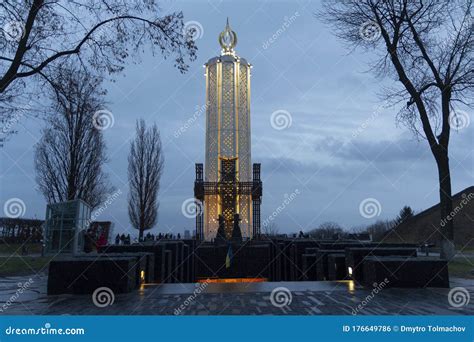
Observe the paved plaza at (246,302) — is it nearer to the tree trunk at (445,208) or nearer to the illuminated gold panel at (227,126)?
the tree trunk at (445,208)

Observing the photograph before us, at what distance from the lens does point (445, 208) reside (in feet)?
41.2

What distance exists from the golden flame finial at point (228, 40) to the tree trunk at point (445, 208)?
73.3 ft

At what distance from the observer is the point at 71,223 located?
18.8m

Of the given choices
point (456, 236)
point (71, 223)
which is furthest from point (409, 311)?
point (456, 236)

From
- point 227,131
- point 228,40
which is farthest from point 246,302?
point 228,40

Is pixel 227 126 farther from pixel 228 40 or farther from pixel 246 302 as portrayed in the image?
pixel 246 302

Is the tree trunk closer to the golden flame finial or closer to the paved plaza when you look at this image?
the paved plaza

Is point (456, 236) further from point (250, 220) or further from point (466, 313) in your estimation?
point (466, 313)

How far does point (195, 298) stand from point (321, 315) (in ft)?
8.21

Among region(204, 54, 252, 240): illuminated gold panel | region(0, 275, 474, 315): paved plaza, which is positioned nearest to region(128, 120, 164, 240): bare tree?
A: region(204, 54, 252, 240): illuminated gold panel

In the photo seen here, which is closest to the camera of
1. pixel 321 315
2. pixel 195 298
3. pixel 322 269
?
pixel 321 315

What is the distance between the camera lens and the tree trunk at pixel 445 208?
12398 millimetres

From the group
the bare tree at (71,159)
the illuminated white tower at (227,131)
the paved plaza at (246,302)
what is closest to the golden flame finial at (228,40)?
the illuminated white tower at (227,131)

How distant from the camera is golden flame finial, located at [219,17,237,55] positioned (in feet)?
103
